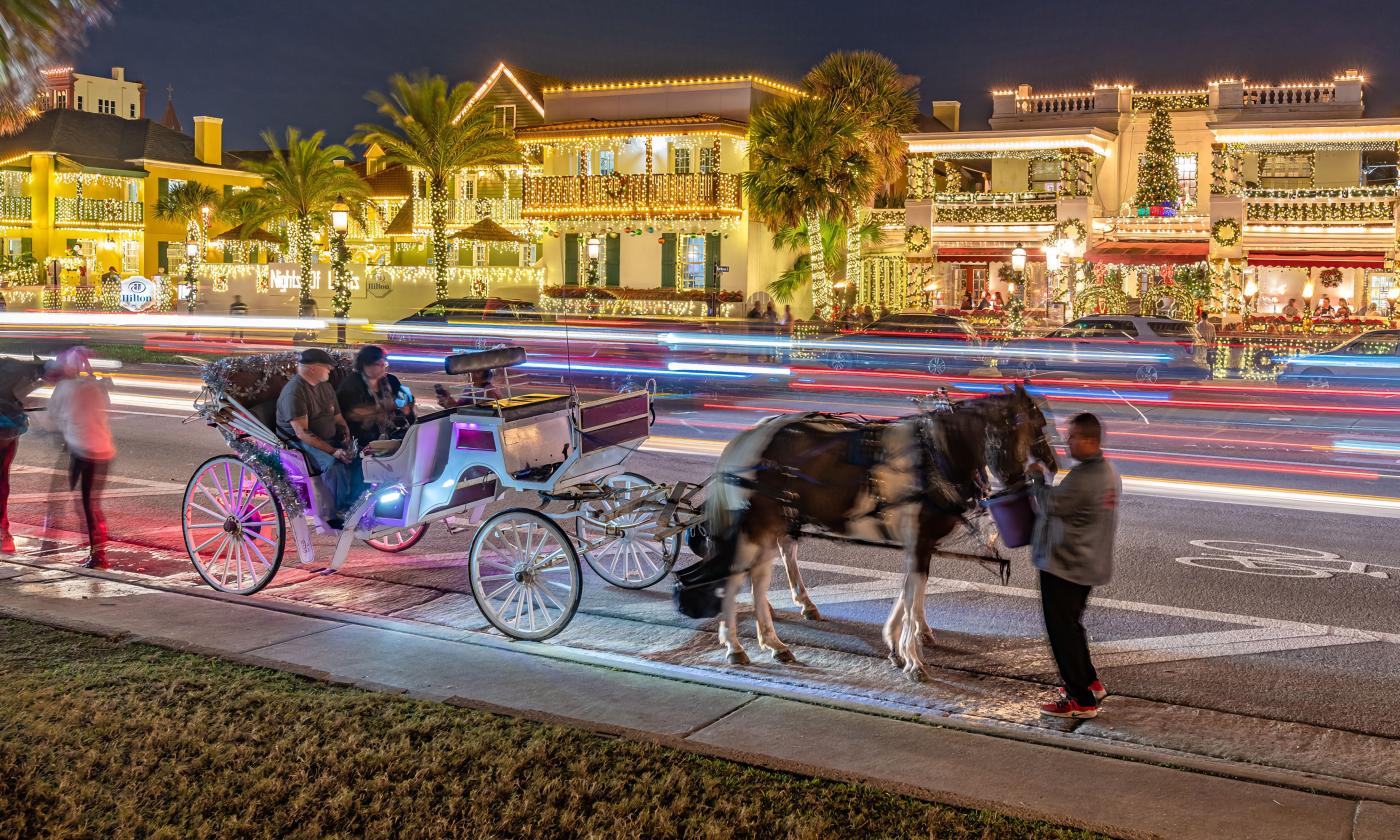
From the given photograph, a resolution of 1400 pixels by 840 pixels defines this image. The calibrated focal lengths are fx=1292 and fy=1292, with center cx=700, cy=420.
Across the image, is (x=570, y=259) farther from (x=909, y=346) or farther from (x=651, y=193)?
(x=909, y=346)

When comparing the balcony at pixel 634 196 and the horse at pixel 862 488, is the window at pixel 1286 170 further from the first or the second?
the horse at pixel 862 488

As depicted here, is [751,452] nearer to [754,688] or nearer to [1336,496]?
[754,688]

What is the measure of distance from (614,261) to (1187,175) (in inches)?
788

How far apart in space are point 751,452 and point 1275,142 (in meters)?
37.1

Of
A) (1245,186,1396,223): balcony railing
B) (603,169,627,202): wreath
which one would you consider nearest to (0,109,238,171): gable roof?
(603,169,627,202): wreath

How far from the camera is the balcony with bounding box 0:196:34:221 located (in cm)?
6525

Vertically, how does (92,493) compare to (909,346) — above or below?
below

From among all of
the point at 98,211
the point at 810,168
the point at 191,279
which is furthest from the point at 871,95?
the point at 98,211

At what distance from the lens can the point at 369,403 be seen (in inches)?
394

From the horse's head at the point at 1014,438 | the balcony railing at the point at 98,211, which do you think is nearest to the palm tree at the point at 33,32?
the horse's head at the point at 1014,438

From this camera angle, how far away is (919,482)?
280 inches

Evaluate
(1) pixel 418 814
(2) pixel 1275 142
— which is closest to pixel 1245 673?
(1) pixel 418 814

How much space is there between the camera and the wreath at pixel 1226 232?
39.4 metres

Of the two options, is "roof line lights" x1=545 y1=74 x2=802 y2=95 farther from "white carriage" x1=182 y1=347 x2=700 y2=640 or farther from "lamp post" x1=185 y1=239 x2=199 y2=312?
"white carriage" x1=182 y1=347 x2=700 y2=640
